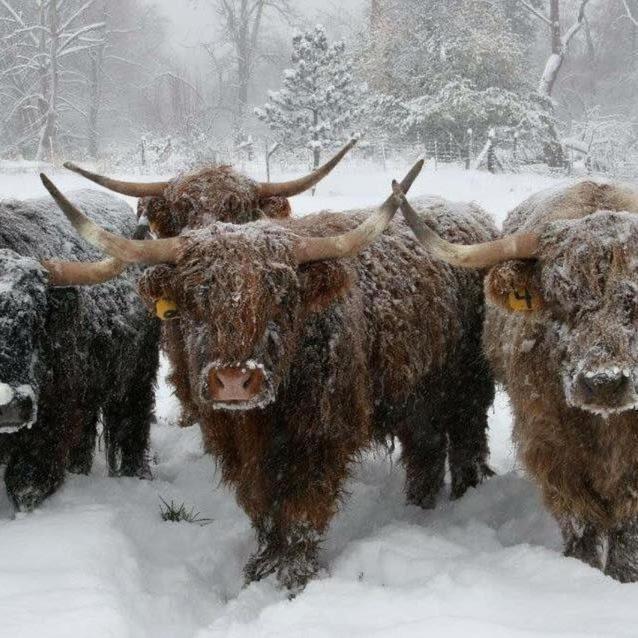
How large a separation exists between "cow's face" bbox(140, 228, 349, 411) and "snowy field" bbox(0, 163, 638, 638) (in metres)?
0.79

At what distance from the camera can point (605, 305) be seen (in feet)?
8.82

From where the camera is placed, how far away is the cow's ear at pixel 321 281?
292cm

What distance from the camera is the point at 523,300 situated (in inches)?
116

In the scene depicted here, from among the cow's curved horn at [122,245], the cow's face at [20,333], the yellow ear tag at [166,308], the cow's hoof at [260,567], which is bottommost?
the cow's hoof at [260,567]

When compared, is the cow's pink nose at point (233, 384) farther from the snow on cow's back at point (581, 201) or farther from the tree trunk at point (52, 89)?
the tree trunk at point (52, 89)

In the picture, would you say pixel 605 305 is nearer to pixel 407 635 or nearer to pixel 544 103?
pixel 407 635

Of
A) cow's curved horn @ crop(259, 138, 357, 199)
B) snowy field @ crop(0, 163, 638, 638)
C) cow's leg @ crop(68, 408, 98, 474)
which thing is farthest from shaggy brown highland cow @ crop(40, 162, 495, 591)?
cow's leg @ crop(68, 408, 98, 474)

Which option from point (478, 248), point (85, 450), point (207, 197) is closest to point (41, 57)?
point (207, 197)

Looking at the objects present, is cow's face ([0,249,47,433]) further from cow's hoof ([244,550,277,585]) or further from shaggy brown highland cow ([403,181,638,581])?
shaggy brown highland cow ([403,181,638,581])

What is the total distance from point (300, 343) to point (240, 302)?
1.41 feet

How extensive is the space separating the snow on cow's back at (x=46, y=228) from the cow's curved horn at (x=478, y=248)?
6.00ft

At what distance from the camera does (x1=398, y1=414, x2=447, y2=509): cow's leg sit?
4234 mm

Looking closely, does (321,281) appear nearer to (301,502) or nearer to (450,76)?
(301,502)

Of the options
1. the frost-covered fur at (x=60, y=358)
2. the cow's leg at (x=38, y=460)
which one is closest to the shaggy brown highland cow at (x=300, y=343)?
the frost-covered fur at (x=60, y=358)
